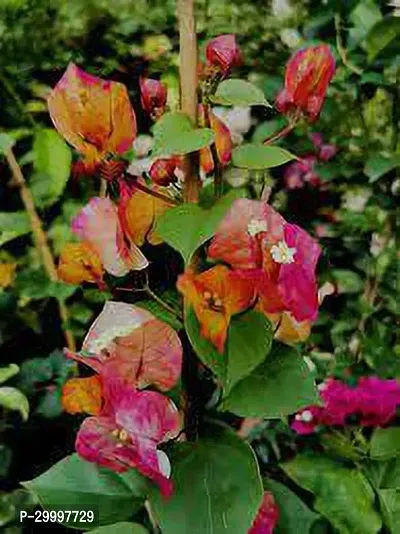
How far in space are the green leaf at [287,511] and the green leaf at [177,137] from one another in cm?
38

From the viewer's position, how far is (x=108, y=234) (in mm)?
784

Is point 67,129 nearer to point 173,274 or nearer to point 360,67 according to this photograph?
point 173,274

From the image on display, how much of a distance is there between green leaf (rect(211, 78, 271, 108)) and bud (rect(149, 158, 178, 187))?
60 millimetres

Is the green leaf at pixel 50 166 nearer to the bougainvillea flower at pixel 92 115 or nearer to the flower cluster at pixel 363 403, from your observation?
the flower cluster at pixel 363 403

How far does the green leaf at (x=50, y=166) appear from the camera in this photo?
62.2 inches

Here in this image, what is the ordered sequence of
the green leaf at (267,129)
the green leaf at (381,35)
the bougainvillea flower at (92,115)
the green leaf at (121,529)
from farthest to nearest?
the green leaf at (267,129) < the green leaf at (381,35) < the green leaf at (121,529) < the bougainvillea flower at (92,115)

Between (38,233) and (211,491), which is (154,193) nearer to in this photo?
(211,491)

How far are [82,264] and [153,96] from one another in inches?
5.5

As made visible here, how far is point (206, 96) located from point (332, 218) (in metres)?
1.12

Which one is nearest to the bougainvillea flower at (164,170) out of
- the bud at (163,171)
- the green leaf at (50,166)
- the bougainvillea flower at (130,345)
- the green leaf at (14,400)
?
the bud at (163,171)

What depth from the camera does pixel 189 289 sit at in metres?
0.77

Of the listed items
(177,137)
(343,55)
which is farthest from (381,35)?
(177,137)

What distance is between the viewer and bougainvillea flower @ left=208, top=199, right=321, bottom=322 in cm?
76

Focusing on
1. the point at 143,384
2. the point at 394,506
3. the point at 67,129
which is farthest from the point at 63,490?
the point at 394,506
